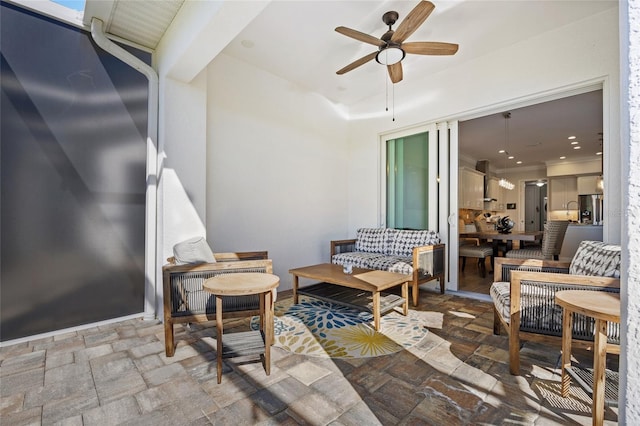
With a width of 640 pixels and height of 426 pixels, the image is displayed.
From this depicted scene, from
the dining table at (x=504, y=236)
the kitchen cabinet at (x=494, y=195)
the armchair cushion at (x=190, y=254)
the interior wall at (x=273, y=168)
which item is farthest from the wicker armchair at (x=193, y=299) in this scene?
the kitchen cabinet at (x=494, y=195)

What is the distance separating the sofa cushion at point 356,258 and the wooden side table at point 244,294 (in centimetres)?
204

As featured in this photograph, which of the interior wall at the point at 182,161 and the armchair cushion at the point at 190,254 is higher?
the interior wall at the point at 182,161

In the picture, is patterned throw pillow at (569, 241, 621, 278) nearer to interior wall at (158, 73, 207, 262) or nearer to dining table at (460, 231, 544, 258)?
dining table at (460, 231, 544, 258)

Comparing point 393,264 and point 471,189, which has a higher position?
point 471,189

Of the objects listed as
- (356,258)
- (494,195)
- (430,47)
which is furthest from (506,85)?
(494,195)

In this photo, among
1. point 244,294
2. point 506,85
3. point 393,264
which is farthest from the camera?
point 393,264

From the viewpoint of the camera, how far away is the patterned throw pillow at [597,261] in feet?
6.76

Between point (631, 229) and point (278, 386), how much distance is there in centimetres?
191

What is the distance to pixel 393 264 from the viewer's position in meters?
3.83

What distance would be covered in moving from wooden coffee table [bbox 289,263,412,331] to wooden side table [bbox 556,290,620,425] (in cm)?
133

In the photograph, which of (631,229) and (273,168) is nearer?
(631,229)

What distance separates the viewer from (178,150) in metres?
→ 3.24

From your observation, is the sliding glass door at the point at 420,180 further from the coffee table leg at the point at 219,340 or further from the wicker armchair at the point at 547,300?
the coffee table leg at the point at 219,340

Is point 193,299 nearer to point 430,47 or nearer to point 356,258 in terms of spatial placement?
point 356,258
